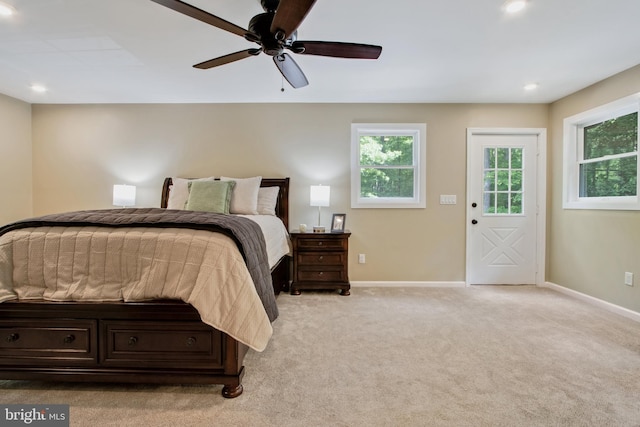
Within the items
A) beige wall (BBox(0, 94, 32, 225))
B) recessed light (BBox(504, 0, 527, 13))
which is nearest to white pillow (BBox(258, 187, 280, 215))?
recessed light (BBox(504, 0, 527, 13))

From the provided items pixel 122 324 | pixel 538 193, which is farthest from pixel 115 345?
pixel 538 193

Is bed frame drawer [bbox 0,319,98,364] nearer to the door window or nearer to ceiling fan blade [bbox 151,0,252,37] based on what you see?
ceiling fan blade [bbox 151,0,252,37]

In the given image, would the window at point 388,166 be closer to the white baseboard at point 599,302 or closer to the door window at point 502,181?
the door window at point 502,181

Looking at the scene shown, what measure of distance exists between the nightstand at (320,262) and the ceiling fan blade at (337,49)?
1942 millimetres

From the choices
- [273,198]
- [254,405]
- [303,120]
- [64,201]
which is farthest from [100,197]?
[254,405]

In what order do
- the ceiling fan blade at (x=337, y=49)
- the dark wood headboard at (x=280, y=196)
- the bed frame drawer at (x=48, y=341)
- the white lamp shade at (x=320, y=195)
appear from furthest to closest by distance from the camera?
the dark wood headboard at (x=280, y=196) → the white lamp shade at (x=320, y=195) → the ceiling fan blade at (x=337, y=49) → the bed frame drawer at (x=48, y=341)

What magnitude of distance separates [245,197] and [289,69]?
1.64 m

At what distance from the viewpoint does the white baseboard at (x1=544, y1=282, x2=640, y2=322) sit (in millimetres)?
2641

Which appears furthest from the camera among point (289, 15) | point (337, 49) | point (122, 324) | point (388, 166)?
point (388, 166)

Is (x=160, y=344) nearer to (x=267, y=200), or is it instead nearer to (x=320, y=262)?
(x=320, y=262)

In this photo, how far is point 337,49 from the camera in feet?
5.89

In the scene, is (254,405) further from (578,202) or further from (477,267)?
(578,202)

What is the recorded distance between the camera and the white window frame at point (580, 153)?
9.12ft

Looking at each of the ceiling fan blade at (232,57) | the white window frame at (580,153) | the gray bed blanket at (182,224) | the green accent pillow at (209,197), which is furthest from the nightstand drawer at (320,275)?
the white window frame at (580,153)
